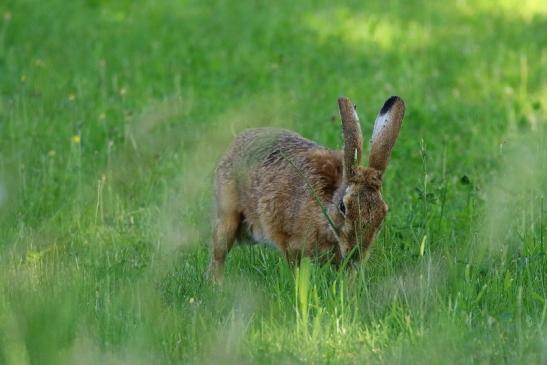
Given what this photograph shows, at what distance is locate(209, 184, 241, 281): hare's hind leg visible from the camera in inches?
253

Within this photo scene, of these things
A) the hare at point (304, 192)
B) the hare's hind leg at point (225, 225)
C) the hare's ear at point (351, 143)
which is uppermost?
the hare's ear at point (351, 143)

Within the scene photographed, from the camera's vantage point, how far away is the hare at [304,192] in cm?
541

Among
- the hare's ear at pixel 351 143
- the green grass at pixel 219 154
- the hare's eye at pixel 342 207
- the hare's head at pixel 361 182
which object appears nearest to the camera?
the green grass at pixel 219 154

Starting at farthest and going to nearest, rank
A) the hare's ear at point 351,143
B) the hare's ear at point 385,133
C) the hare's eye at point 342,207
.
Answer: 1. the hare's ear at point 385,133
2. the hare's ear at point 351,143
3. the hare's eye at point 342,207

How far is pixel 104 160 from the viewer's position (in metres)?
8.30

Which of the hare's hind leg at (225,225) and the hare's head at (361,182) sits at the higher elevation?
the hare's head at (361,182)

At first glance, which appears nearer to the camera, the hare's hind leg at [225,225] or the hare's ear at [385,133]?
the hare's ear at [385,133]

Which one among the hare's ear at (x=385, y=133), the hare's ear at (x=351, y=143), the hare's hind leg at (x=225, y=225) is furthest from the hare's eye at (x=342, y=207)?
the hare's hind leg at (x=225, y=225)

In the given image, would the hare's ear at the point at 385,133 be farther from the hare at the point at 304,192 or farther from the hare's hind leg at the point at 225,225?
the hare's hind leg at the point at 225,225

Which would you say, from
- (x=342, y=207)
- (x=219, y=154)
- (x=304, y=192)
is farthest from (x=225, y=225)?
(x=219, y=154)

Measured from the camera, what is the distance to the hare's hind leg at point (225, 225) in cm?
644

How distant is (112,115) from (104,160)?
3.99 ft

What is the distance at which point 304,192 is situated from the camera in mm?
6012

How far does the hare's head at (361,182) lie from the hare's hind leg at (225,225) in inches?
37.7
